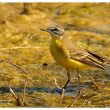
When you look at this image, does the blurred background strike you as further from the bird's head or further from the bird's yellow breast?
the bird's head

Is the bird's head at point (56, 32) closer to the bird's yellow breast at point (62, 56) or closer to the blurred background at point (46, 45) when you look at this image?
the bird's yellow breast at point (62, 56)

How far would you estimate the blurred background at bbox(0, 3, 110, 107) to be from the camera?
33.2ft

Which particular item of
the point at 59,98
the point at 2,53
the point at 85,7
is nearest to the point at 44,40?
the point at 2,53

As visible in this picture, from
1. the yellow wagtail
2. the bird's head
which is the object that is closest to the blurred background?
the yellow wagtail

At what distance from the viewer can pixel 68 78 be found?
1075 cm

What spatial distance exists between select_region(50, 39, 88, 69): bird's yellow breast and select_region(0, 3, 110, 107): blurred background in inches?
15.8

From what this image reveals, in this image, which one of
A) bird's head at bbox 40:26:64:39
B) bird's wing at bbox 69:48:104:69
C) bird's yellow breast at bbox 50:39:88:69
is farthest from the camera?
bird's head at bbox 40:26:64:39

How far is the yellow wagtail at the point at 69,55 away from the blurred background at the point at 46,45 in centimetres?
37

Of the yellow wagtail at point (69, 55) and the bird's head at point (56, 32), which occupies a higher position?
the bird's head at point (56, 32)

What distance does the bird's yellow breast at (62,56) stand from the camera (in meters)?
10.3

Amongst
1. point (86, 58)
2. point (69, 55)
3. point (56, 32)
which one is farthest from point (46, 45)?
point (69, 55)

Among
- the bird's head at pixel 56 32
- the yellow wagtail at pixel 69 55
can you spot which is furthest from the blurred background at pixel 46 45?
the bird's head at pixel 56 32

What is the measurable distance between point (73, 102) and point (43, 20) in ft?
19.8

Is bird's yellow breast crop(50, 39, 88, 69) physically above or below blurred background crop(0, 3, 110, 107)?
above
